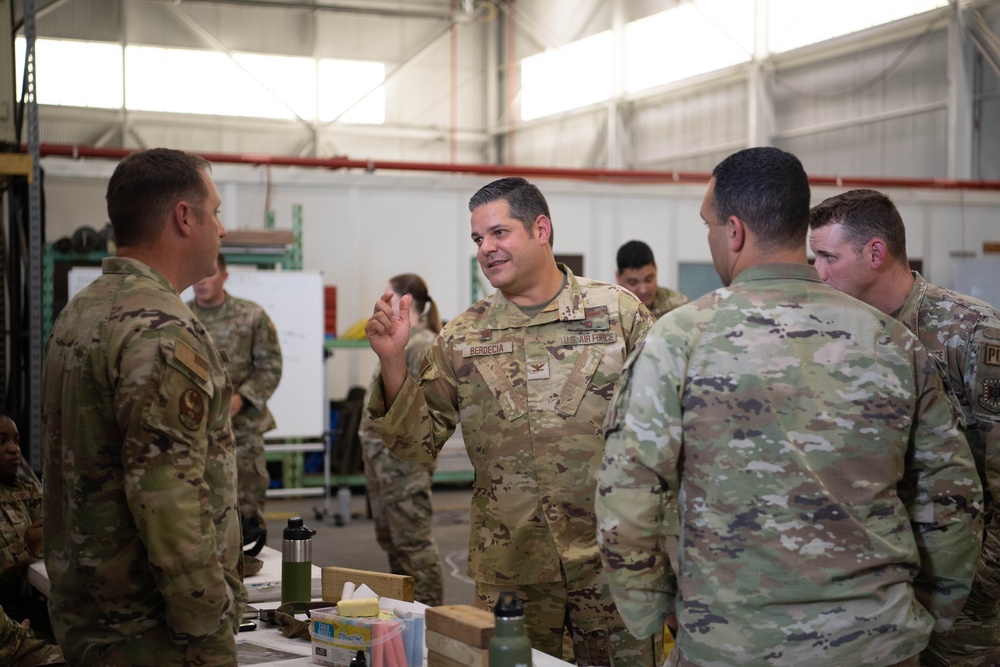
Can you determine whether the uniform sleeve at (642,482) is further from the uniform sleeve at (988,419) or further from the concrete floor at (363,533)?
the concrete floor at (363,533)

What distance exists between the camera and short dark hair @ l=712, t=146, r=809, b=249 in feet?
6.08

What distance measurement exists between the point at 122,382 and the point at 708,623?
1088 mm

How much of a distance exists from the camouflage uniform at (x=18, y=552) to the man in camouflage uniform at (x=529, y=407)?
1611mm

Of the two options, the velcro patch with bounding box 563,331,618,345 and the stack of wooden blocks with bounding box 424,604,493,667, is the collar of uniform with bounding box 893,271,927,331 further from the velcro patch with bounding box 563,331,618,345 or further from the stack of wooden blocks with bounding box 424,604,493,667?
the stack of wooden blocks with bounding box 424,604,493,667

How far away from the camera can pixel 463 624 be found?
202 centimetres

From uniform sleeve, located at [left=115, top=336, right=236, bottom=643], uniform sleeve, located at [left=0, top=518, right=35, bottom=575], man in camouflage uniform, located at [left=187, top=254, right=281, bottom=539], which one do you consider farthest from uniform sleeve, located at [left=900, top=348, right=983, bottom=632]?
man in camouflage uniform, located at [left=187, top=254, right=281, bottom=539]

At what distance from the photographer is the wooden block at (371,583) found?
2541 mm

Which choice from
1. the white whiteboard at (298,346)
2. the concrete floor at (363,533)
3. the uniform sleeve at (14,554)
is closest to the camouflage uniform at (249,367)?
the concrete floor at (363,533)

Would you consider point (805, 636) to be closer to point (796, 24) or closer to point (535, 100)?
point (796, 24)

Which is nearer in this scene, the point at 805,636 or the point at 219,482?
the point at 805,636

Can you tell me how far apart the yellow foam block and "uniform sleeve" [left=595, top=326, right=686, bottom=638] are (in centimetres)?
67

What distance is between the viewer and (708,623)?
180 centimetres

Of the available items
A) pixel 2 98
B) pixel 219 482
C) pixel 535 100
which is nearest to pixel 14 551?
pixel 219 482

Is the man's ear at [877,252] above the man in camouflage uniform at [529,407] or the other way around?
above
